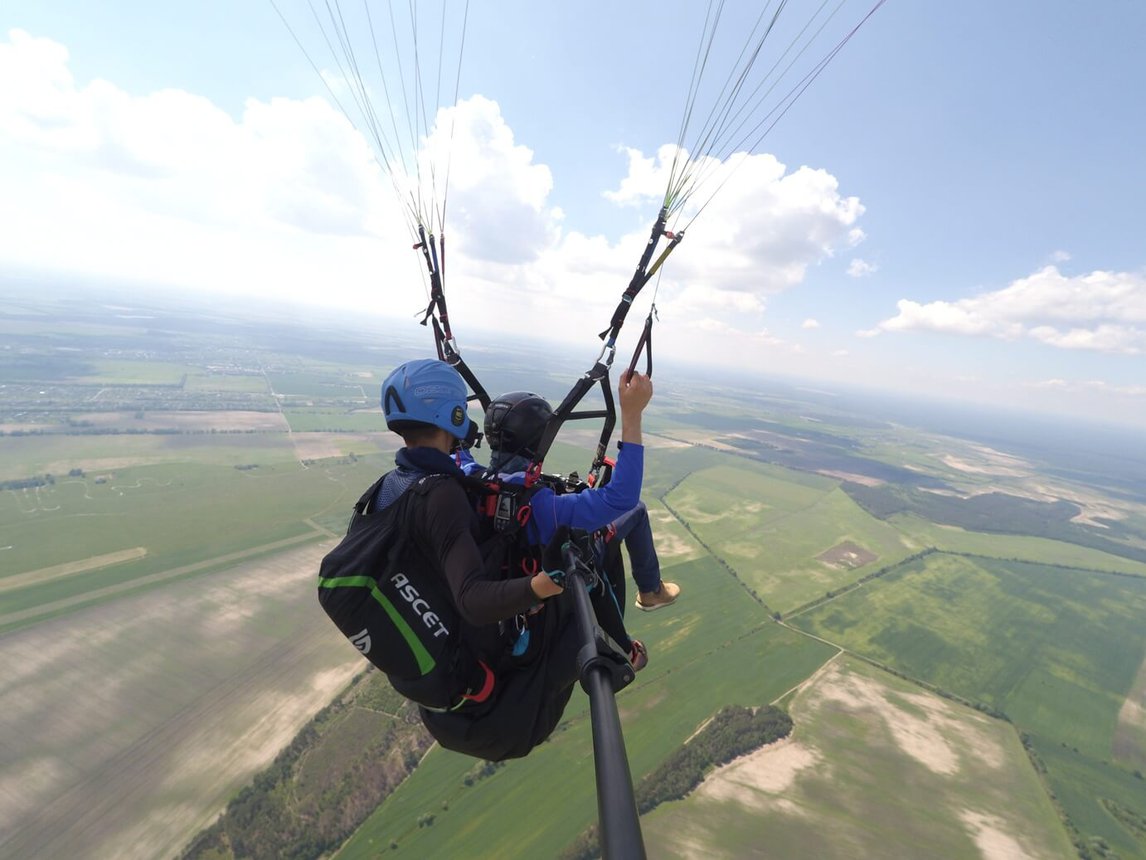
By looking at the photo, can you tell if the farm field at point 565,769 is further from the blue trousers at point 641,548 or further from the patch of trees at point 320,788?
the blue trousers at point 641,548

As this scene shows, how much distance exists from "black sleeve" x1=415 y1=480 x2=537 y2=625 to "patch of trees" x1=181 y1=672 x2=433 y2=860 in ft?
64.7

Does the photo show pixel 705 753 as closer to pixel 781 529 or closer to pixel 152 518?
pixel 781 529

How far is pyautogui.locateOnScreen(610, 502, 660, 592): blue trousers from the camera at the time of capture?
3.58m

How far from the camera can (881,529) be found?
50.8 meters

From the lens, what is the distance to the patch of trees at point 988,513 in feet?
189

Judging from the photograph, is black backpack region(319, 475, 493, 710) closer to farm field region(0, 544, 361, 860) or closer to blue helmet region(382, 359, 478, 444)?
blue helmet region(382, 359, 478, 444)

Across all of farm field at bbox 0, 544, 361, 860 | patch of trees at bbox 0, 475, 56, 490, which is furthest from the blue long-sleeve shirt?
patch of trees at bbox 0, 475, 56, 490

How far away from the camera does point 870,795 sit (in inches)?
749

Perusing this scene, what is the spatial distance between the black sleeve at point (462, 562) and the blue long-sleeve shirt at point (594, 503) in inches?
21.8

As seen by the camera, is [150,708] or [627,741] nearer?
[150,708]

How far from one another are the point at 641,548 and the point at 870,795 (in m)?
23.0

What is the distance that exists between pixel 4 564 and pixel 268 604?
1764 cm

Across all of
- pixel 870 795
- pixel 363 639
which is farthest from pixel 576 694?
pixel 363 639

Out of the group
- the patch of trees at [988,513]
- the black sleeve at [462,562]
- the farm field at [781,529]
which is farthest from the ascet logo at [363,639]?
the patch of trees at [988,513]
